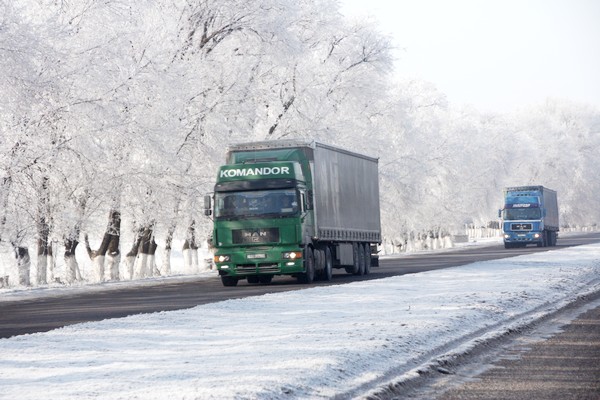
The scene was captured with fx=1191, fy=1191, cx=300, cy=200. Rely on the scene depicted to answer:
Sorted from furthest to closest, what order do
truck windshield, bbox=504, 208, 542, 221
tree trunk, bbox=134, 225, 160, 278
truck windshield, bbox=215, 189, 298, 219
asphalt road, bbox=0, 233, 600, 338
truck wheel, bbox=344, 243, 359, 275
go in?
truck windshield, bbox=504, 208, 542, 221 < tree trunk, bbox=134, 225, 160, 278 < truck wheel, bbox=344, 243, 359, 275 < truck windshield, bbox=215, 189, 298, 219 < asphalt road, bbox=0, 233, 600, 338

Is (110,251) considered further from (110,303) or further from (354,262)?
(110,303)

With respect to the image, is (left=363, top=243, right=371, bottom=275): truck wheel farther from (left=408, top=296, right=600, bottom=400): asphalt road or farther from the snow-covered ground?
(left=408, top=296, right=600, bottom=400): asphalt road

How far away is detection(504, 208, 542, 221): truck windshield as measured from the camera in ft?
238

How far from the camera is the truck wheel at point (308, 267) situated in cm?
3334

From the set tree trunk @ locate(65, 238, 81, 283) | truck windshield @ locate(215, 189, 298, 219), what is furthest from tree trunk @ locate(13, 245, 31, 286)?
truck windshield @ locate(215, 189, 298, 219)

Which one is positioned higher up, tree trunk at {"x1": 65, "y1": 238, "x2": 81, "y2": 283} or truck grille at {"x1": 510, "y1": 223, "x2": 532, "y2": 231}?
truck grille at {"x1": 510, "y1": 223, "x2": 532, "y2": 231}

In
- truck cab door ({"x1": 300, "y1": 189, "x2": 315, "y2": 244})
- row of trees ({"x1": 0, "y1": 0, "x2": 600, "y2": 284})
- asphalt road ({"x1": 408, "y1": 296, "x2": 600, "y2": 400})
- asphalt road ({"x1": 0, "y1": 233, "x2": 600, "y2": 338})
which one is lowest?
asphalt road ({"x1": 408, "y1": 296, "x2": 600, "y2": 400})

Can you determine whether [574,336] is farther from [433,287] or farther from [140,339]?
[433,287]

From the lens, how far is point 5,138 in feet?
109

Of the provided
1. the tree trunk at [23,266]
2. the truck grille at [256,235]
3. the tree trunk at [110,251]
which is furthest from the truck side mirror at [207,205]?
the tree trunk at [110,251]

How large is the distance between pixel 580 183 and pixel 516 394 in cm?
12485

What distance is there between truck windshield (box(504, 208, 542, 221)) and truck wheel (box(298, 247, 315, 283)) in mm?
40706

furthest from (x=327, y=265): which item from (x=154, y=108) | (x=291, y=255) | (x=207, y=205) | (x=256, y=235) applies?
(x=154, y=108)

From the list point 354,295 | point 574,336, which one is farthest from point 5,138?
Answer: point 574,336
